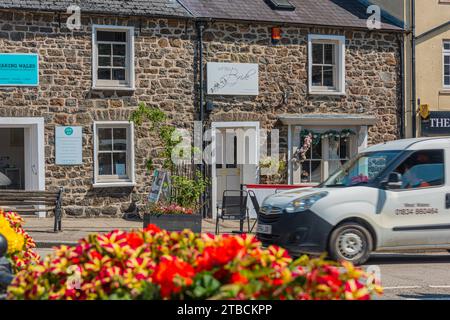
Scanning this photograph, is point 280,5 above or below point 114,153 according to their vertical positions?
above

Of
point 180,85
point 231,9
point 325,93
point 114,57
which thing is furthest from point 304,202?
point 325,93

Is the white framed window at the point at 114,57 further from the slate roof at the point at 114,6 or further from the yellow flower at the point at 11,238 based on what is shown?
the yellow flower at the point at 11,238

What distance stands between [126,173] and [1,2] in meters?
5.31

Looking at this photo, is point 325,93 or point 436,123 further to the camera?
point 436,123

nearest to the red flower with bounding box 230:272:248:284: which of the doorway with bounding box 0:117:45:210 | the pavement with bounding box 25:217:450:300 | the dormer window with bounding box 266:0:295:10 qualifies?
the pavement with bounding box 25:217:450:300

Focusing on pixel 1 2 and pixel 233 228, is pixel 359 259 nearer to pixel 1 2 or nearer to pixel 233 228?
pixel 233 228

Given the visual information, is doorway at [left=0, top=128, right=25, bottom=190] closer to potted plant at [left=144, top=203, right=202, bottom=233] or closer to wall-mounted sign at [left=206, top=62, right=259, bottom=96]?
wall-mounted sign at [left=206, top=62, right=259, bottom=96]

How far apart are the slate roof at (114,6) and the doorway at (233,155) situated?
10.7 feet

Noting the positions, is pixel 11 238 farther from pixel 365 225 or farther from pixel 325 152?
pixel 325 152

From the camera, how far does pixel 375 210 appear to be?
42.1 ft

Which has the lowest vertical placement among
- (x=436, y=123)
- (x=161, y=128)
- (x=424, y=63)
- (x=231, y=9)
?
(x=161, y=128)

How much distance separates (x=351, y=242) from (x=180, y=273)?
9083 mm
